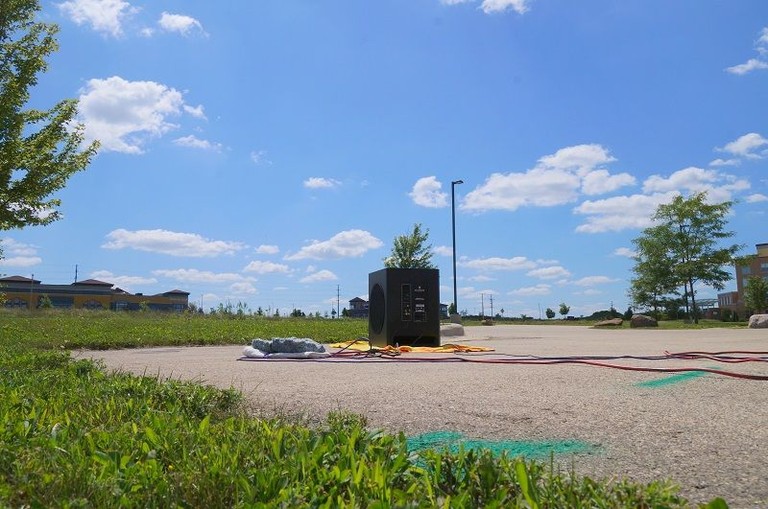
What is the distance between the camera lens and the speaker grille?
496 inches

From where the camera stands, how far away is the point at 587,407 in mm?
3986

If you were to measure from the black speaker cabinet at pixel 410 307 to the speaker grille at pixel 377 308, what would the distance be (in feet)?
0.41

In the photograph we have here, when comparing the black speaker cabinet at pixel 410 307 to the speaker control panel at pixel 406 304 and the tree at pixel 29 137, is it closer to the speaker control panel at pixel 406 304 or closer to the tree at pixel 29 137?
the speaker control panel at pixel 406 304

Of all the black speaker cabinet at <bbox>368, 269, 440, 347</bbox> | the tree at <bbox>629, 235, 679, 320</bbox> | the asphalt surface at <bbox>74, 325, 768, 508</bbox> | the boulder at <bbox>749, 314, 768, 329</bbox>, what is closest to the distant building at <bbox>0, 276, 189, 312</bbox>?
the tree at <bbox>629, 235, 679, 320</bbox>

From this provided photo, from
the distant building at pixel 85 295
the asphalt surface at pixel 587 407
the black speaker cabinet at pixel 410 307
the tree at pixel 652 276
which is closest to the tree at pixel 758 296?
the tree at pixel 652 276

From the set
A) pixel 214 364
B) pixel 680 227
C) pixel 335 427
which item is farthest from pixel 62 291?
pixel 335 427

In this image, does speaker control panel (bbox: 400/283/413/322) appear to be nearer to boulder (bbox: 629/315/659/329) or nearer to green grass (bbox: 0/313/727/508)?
green grass (bbox: 0/313/727/508)

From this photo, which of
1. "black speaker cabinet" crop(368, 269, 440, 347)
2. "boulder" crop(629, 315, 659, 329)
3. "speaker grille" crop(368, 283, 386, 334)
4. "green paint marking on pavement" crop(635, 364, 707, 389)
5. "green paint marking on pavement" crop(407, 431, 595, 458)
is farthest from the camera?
"boulder" crop(629, 315, 659, 329)

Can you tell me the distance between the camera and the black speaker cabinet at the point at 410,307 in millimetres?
12031

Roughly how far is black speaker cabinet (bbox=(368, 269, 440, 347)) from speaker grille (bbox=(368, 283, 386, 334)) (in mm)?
124

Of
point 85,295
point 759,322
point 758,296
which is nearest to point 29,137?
point 759,322

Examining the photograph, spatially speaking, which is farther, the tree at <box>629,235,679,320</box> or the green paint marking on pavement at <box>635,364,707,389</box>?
the tree at <box>629,235,679,320</box>

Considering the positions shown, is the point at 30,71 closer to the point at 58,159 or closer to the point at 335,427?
the point at 58,159

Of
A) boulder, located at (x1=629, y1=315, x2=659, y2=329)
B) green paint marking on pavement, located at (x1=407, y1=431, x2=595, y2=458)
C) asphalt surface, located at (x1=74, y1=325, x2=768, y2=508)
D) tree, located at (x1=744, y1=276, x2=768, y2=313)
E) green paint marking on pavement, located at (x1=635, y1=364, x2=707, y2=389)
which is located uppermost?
tree, located at (x1=744, y1=276, x2=768, y2=313)
